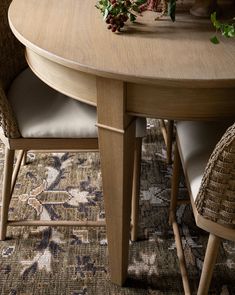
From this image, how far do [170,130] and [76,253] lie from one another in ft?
2.02

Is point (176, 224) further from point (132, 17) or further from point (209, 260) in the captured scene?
point (132, 17)

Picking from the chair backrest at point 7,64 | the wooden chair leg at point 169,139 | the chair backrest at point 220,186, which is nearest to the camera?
the chair backrest at point 220,186

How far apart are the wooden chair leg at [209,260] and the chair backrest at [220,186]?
0.10 meters

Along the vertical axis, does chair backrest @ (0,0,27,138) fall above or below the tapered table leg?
above

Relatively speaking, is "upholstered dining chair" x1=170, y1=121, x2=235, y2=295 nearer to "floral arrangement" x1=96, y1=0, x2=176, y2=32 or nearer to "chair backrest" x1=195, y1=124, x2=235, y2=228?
"chair backrest" x1=195, y1=124, x2=235, y2=228

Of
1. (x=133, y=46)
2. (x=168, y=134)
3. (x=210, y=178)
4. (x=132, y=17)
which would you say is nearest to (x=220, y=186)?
(x=210, y=178)

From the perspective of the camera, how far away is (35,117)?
1320 mm

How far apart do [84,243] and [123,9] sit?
844 millimetres

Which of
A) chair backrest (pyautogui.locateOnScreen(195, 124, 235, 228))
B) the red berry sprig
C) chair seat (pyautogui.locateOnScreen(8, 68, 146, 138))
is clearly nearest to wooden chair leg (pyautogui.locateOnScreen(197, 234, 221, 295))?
chair backrest (pyautogui.locateOnScreen(195, 124, 235, 228))

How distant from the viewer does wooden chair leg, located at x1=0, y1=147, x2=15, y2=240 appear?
4.74 feet

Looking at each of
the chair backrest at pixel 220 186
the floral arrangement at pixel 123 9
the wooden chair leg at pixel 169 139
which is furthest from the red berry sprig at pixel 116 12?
the wooden chair leg at pixel 169 139

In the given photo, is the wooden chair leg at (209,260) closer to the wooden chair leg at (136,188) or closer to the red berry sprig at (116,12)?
the wooden chair leg at (136,188)

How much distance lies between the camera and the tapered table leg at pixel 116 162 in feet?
3.26

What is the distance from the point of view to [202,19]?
1.16 m
